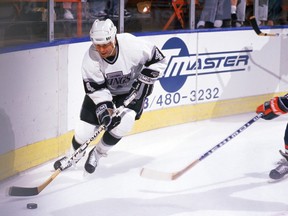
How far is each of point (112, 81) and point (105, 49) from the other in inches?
11.4

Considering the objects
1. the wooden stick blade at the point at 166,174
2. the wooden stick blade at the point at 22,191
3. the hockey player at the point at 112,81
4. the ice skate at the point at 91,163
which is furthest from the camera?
the ice skate at the point at 91,163

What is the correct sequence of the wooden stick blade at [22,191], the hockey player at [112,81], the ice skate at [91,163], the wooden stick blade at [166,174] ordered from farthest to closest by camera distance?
the ice skate at [91,163] → the hockey player at [112,81] → the wooden stick blade at [166,174] → the wooden stick blade at [22,191]

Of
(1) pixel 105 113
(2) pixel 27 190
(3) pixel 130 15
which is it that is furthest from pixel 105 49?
(3) pixel 130 15

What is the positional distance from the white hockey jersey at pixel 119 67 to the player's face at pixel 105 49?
77mm

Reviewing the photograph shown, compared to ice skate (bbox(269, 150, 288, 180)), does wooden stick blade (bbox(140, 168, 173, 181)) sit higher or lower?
higher

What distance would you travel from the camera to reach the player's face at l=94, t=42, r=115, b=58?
3.91 metres

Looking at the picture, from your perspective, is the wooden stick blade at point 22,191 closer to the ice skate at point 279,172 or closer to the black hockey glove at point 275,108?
the black hockey glove at point 275,108

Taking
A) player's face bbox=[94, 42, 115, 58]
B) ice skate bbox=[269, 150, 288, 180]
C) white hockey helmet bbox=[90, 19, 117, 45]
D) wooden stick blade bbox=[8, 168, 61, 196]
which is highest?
white hockey helmet bbox=[90, 19, 117, 45]

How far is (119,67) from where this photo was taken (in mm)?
4105

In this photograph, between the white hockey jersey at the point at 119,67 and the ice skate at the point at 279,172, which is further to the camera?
the ice skate at the point at 279,172

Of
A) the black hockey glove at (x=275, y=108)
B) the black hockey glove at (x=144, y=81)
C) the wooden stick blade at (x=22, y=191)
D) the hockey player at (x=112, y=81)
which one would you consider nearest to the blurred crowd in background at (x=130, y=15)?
the hockey player at (x=112, y=81)

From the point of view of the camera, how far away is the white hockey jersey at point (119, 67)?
13.2 feet

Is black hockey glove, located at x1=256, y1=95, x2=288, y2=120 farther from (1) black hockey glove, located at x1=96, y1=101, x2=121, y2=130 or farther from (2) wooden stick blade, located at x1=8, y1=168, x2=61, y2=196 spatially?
(2) wooden stick blade, located at x1=8, y1=168, x2=61, y2=196

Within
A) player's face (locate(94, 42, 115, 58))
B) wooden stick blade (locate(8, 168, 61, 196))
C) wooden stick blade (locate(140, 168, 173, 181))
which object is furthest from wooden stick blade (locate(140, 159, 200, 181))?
player's face (locate(94, 42, 115, 58))
